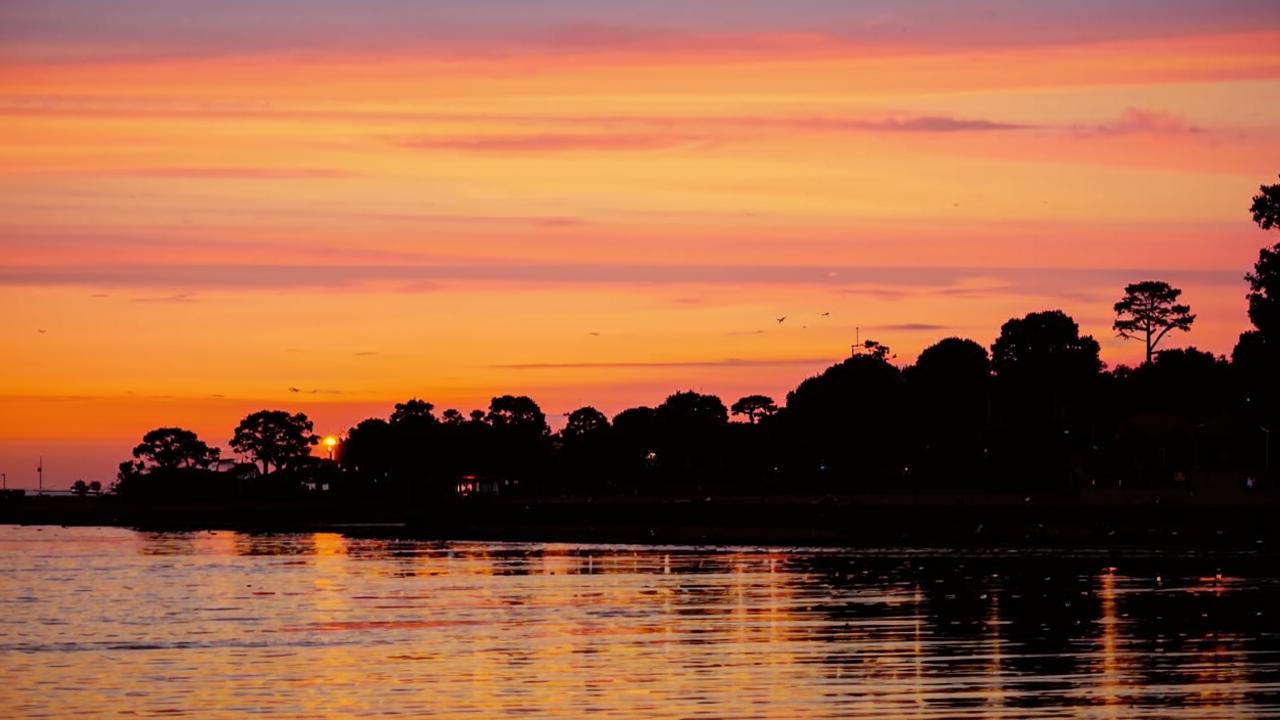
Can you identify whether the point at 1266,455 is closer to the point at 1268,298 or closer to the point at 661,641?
the point at 1268,298

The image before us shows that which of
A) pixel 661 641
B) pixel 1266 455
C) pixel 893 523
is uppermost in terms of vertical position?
pixel 1266 455

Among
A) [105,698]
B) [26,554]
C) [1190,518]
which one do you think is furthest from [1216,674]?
[26,554]

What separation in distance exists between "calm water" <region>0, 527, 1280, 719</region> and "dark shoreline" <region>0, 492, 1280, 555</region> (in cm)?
2352

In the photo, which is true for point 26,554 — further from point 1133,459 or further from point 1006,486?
point 1133,459

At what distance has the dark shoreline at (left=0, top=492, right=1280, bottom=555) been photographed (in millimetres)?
112188

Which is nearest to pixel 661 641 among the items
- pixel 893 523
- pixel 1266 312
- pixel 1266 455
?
pixel 1266 312

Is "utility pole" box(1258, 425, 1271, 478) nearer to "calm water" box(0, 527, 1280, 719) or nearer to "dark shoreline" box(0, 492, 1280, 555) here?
"dark shoreline" box(0, 492, 1280, 555)

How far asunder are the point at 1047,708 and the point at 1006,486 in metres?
151

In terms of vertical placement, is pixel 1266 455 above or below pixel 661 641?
above

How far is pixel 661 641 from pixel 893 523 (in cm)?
8872

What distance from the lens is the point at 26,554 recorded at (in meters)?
123

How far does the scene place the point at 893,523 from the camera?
136m

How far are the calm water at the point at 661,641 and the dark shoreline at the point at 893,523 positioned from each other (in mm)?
23521

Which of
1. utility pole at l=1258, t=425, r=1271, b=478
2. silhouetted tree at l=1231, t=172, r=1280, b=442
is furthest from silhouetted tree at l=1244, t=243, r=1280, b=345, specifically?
utility pole at l=1258, t=425, r=1271, b=478
